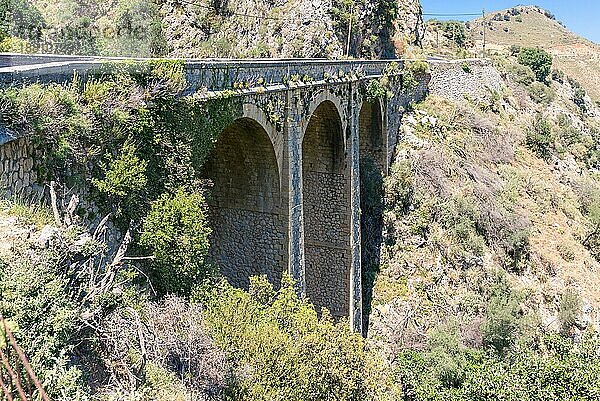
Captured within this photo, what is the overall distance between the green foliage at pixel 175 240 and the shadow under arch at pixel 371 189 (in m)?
14.5

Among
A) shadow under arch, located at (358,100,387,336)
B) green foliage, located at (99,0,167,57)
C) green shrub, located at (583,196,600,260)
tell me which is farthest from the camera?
green foliage, located at (99,0,167,57)

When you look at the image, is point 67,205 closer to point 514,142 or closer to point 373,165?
point 373,165

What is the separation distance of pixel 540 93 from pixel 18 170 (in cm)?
5211

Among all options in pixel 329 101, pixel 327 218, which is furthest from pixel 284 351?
pixel 327 218

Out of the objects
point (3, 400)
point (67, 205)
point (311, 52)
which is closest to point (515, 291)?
point (311, 52)

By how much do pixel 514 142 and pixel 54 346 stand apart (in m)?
36.7

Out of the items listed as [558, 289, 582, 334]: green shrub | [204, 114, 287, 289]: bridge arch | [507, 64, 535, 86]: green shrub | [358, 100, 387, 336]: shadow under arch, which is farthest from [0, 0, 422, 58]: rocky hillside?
[204, 114, 287, 289]: bridge arch

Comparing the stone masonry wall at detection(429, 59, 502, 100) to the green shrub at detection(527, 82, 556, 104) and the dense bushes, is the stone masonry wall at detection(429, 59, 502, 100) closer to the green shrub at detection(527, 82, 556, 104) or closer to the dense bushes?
the green shrub at detection(527, 82, 556, 104)

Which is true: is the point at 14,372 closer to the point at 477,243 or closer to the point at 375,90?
the point at 375,90

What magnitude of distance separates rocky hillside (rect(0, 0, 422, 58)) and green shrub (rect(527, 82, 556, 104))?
20.8m

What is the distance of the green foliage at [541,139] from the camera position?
38019 mm

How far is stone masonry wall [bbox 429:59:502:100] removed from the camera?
36406mm

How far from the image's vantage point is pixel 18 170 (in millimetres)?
6617

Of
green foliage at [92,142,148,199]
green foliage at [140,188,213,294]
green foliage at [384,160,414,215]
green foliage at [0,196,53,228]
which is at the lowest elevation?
green foliage at [384,160,414,215]
